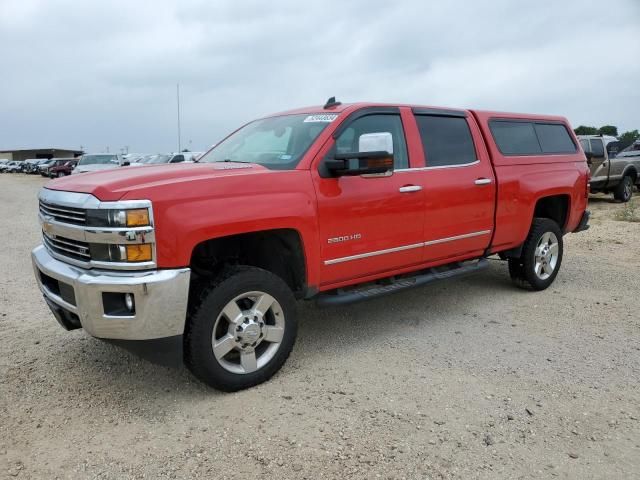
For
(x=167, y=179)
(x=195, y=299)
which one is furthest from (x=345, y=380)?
(x=167, y=179)

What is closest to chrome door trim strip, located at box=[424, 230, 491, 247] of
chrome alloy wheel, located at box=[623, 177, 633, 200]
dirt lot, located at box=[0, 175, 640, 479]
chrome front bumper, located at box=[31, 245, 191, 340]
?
dirt lot, located at box=[0, 175, 640, 479]

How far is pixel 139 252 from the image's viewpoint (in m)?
2.94

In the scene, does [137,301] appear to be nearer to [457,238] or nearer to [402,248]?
[402,248]

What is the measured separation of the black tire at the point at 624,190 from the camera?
15047 millimetres

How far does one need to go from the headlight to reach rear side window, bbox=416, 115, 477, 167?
98.6 inches

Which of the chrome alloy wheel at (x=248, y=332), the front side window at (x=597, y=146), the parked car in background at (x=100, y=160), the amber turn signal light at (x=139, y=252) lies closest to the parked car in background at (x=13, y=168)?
the parked car in background at (x=100, y=160)

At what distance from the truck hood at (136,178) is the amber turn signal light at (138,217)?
95 millimetres

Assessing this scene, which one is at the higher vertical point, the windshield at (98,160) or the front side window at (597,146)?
the front side window at (597,146)

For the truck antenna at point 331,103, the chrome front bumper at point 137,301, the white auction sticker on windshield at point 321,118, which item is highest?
the truck antenna at point 331,103

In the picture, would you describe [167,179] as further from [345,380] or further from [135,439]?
[345,380]

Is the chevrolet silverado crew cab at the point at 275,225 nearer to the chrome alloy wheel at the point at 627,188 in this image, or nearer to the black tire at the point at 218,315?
the black tire at the point at 218,315

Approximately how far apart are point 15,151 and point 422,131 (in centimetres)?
12540

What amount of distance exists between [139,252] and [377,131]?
7.16ft

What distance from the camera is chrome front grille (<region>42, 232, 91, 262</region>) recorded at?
10.2 feet
